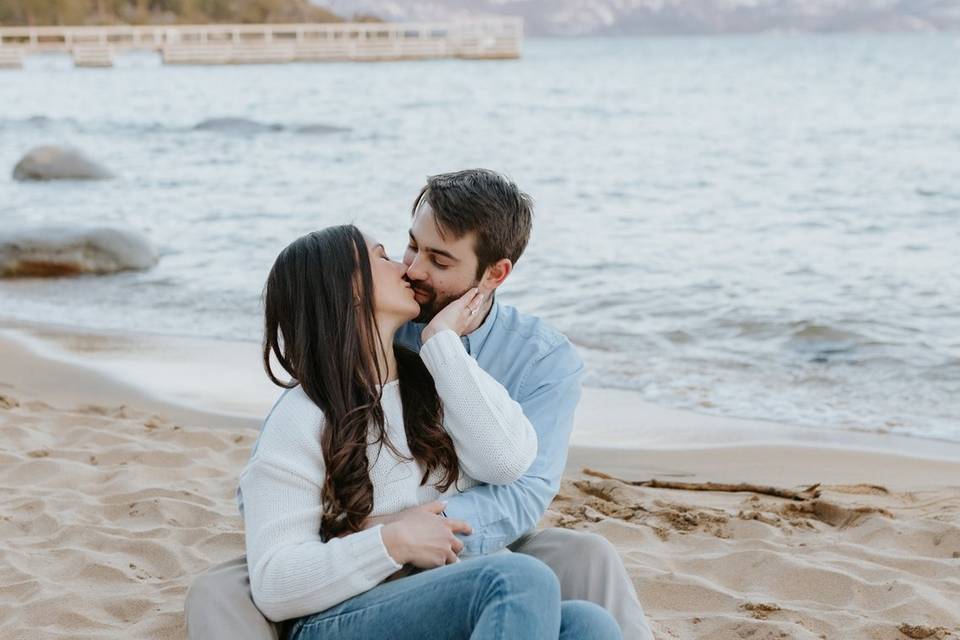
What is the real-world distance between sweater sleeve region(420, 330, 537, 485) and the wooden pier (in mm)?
63188

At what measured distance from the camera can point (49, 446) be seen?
5473mm

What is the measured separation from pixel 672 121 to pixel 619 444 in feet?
83.1

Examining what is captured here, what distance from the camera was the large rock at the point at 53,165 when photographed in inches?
706

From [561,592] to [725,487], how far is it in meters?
2.50

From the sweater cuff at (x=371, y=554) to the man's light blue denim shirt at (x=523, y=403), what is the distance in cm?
29

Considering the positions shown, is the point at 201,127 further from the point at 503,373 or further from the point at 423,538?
the point at 423,538

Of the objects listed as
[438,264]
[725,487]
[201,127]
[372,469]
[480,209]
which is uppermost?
[480,209]

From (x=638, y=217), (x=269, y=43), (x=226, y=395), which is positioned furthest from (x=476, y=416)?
(x=269, y=43)

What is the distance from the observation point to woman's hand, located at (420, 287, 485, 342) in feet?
9.68

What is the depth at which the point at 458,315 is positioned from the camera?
304 centimetres

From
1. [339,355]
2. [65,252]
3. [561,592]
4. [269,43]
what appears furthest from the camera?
[269,43]

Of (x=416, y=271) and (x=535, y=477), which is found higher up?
(x=416, y=271)

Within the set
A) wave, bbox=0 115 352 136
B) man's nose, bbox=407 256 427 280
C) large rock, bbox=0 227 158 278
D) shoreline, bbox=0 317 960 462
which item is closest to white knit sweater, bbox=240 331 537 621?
man's nose, bbox=407 256 427 280

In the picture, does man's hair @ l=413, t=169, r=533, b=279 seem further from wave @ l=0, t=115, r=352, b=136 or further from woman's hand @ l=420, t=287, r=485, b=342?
wave @ l=0, t=115, r=352, b=136
